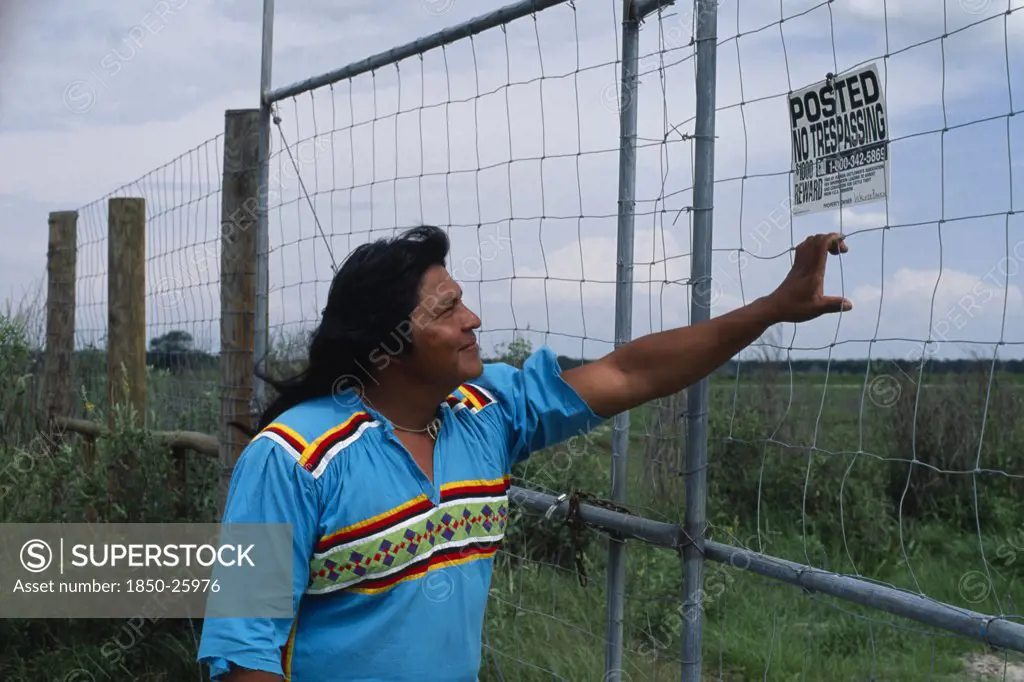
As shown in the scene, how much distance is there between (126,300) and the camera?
639cm

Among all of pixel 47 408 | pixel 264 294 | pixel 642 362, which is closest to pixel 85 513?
pixel 264 294

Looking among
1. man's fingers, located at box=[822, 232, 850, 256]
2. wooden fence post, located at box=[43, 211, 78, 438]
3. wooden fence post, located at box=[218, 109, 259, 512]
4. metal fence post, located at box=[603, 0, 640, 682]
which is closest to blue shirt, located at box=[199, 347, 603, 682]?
metal fence post, located at box=[603, 0, 640, 682]

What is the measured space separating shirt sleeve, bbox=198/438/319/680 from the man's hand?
1000 millimetres

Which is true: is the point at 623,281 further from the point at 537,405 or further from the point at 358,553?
the point at 358,553

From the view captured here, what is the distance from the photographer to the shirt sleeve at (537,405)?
2.57 m

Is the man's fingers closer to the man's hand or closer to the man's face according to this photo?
the man's hand

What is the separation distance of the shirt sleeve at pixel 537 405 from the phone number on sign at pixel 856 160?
2.41 feet

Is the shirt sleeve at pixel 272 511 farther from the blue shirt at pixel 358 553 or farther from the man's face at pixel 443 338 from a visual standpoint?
the man's face at pixel 443 338

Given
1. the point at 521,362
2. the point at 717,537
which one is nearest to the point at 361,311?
the point at 521,362

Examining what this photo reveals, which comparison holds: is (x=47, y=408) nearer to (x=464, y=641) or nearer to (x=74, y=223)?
(x=74, y=223)

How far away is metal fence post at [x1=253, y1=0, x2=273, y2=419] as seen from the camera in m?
4.60

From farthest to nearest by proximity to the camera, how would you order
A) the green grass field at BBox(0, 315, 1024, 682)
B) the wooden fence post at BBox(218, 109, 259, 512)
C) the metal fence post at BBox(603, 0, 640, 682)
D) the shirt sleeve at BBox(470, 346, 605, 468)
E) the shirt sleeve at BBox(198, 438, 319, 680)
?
the wooden fence post at BBox(218, 109, 259, 512) → the green grass field at BBox(0, 315, 1024, 682) → the metal fence post at BBox(603, 0, 640, 682) → the shirt sleeve at BBox(470, 346, 605, 468) → the shirt sleeve at BBox(198, 438, 319, 680)

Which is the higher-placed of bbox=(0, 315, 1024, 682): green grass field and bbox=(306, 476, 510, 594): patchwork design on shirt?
bbox=(306, 476, 510, 594): patchwork design on shirt

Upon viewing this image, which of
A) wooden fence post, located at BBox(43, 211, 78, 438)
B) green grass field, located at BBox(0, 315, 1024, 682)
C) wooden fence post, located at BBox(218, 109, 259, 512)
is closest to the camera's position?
green grass field, located at BBox(0, 315, 1024, 682)
